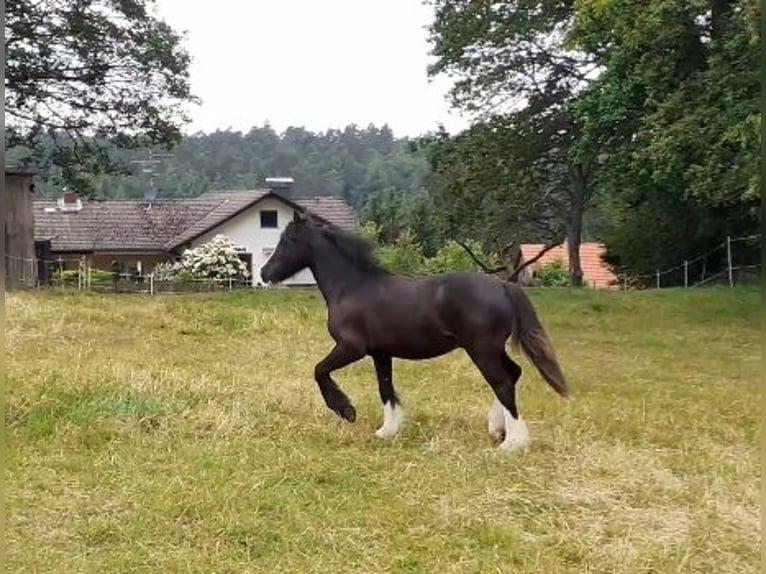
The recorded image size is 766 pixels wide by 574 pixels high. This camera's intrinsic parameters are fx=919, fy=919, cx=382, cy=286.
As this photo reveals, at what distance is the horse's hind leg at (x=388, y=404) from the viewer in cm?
629

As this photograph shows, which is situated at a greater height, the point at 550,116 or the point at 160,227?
the point at 550,116

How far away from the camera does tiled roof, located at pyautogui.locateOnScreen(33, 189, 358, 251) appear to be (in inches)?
1571

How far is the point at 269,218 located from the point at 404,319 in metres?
34.9

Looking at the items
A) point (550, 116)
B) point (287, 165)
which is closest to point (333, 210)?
point (550, 116)

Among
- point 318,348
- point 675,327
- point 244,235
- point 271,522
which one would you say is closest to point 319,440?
point 271,522

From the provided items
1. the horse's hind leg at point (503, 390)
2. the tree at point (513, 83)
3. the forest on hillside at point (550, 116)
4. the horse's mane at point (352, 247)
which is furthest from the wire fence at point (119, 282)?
the horse's hind leg at point (503, 390)

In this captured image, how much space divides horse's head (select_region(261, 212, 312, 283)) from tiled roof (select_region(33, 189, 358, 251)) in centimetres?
3183

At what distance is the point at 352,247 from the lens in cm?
673

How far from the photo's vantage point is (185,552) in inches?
150

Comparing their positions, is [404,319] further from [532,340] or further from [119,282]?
[119,282]

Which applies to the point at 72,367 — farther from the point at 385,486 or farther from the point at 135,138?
the point at 135,138

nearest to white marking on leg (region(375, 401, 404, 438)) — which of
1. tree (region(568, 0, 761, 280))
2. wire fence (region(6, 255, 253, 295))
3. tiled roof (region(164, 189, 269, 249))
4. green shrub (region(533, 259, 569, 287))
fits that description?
tree (region(568, 0, 761, 280))

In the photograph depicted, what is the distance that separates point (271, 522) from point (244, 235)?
120 feet

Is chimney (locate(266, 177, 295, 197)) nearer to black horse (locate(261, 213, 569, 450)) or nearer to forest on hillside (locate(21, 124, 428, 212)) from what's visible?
forest on hillside (locate(21, 124, 428, 212))
